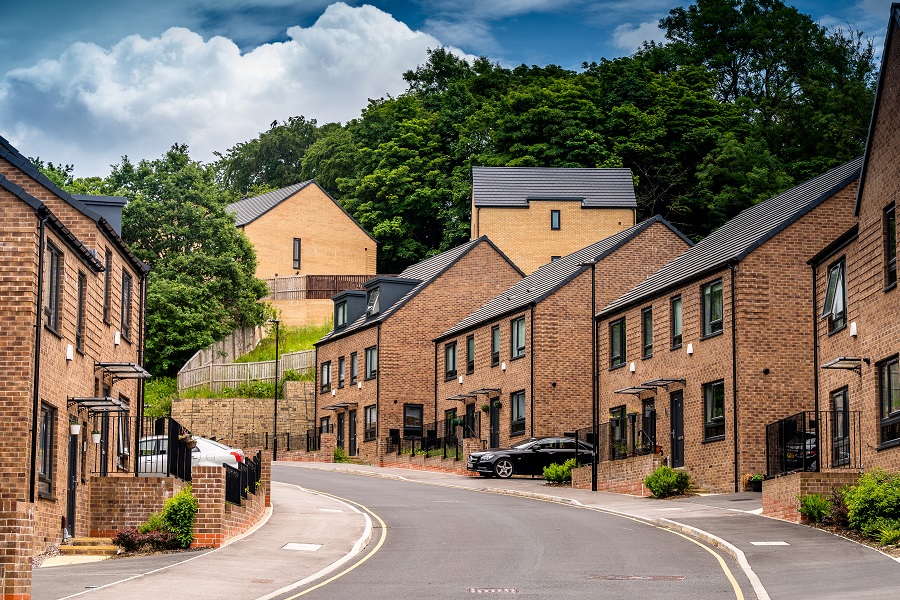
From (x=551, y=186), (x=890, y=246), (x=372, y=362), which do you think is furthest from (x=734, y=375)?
(x=551, y=186)

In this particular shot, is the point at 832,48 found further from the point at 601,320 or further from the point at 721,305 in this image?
the point at 721,305

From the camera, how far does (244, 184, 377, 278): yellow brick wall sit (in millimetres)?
81875

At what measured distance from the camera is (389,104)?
9306 centimetres

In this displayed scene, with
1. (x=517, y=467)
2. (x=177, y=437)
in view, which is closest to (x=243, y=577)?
(x=177, y=437)

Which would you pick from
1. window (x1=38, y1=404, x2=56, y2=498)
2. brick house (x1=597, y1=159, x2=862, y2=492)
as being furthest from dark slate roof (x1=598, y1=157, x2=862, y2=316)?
window (x1=38, y1=404, x2=56, y2=498)

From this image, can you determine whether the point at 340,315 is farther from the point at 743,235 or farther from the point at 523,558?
the point at 523,558

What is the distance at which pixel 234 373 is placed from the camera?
66875mm

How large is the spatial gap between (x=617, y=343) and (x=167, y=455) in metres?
22.7

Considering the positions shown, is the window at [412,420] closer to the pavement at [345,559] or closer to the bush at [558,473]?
the bush at [558,473]

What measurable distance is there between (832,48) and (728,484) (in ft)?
179

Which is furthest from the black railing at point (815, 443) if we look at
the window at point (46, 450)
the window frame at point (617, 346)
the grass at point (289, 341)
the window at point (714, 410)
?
the grass at point (289, 341)

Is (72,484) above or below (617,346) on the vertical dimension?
Answer: below

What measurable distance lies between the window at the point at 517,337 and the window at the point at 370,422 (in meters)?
9.82

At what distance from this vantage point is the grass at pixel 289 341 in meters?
Answer: 71.8
